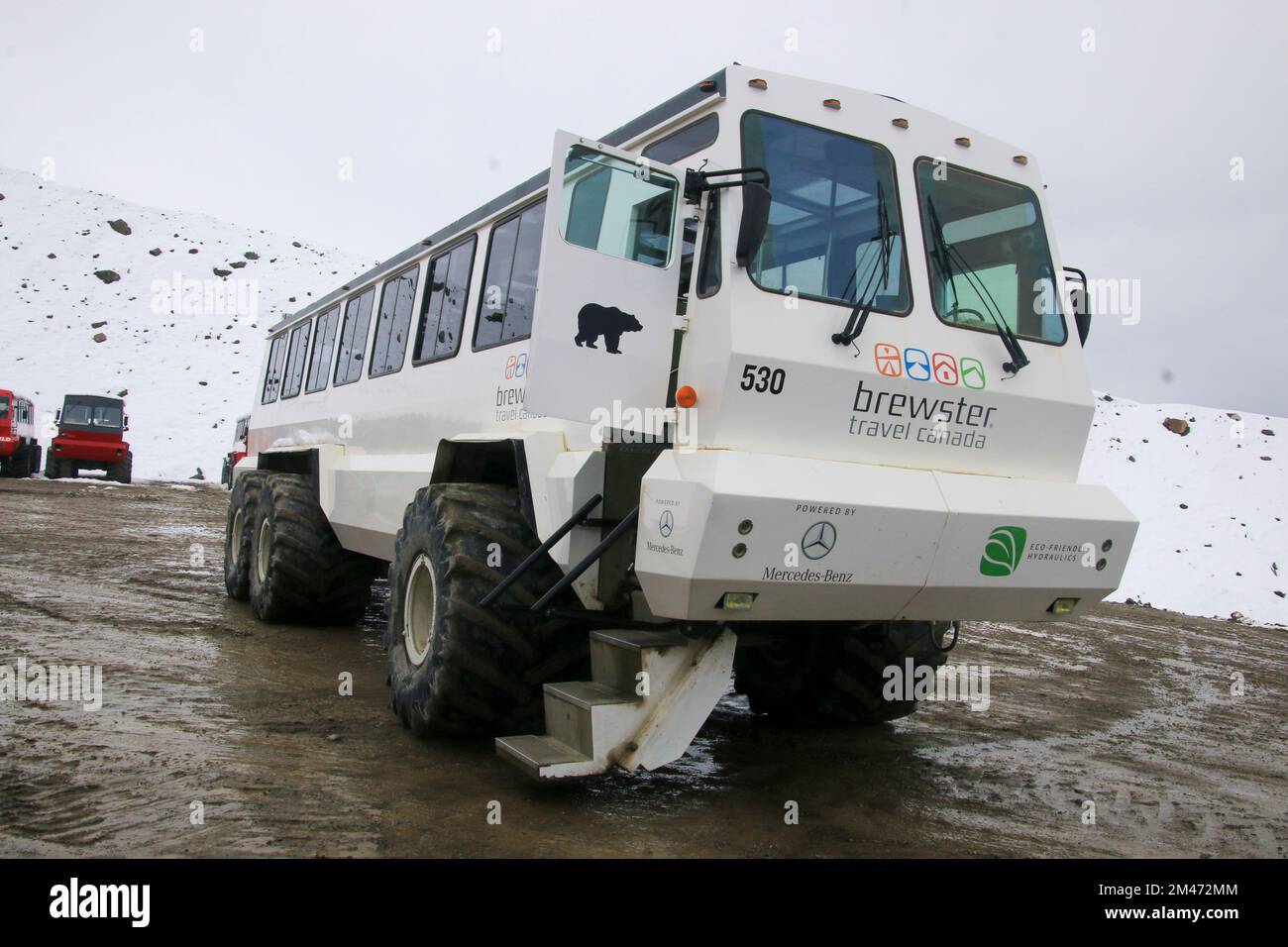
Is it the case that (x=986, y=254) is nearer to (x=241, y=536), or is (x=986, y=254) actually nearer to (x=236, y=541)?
(x=241, y=536)

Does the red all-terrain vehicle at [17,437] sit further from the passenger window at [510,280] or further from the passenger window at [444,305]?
the passenger window at [510,280]

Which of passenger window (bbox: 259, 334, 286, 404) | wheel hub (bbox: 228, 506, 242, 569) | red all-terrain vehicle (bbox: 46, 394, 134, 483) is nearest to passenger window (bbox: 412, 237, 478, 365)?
wheel hub (bbox: 228, 506, 242, 569)

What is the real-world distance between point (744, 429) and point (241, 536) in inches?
276

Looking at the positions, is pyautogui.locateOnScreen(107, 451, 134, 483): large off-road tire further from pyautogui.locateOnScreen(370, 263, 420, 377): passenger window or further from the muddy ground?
pyautogui.locateOnScreen(370, 263, 420, 377): passenger window

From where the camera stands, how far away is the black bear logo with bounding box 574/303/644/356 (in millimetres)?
4480

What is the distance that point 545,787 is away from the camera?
15.7ft

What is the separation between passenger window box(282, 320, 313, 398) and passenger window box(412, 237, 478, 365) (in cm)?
384

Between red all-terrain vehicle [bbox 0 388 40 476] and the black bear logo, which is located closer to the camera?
the black bear logo

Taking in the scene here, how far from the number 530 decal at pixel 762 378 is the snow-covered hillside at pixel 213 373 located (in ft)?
Result: 44.8

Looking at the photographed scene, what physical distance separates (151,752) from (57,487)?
2208 centimetres

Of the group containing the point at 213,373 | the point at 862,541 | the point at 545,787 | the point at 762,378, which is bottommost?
the point at 545,787

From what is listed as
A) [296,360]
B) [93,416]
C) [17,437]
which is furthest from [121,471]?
[296,360]

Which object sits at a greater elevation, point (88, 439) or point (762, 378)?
point (762, 378)
